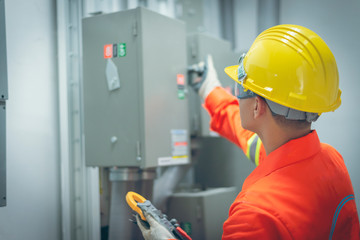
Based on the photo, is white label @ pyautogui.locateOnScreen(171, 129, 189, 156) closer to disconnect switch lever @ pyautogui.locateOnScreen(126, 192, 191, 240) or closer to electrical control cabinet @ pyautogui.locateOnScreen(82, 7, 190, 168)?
electrical control cabinet @ pyautogui.locateOnScreen(82, 7, 190, 168)

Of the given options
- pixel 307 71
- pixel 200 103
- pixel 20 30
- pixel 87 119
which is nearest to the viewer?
pixel 307 71

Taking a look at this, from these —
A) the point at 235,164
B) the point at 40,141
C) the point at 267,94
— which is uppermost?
the point at 267,94

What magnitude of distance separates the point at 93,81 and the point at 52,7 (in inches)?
18.8

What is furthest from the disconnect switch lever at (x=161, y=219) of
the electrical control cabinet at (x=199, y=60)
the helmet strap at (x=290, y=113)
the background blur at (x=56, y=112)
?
the electrical control cabinet at (x=199, y=60)

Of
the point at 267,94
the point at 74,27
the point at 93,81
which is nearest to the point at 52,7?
the point at 74,27

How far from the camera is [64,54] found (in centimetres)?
223

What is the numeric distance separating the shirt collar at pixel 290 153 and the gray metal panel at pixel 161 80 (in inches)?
31.8

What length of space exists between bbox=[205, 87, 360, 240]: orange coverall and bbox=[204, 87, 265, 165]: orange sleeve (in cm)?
65

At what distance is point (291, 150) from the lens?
1.31m

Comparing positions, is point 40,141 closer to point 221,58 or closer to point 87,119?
point 87,119

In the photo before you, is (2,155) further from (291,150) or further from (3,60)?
(291,150)

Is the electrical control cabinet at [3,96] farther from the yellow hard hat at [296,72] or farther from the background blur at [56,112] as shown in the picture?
the yellow hard hat at [296,72]

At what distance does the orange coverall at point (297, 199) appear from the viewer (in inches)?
46.0

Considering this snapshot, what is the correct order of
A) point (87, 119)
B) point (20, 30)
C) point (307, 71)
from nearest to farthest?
1. point (307, 71)
2. point (20, 30)
3. point (87, 119)
